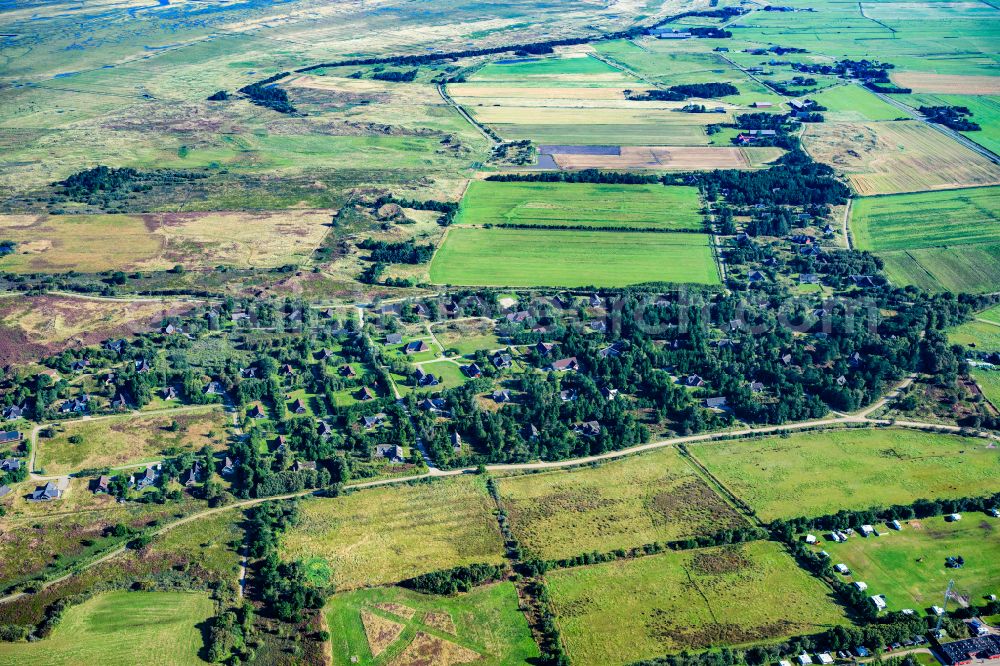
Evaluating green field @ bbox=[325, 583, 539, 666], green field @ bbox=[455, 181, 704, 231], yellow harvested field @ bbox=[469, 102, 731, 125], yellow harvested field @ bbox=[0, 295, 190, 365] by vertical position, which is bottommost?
green field @ bbox=[325, 583, 539, 666]

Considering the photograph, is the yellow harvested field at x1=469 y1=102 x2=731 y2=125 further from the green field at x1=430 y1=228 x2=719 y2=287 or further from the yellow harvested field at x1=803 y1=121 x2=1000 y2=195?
the green field at x1=430 y1=228 x2=719 y2=287

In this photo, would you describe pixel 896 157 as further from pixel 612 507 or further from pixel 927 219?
pixel 612 507

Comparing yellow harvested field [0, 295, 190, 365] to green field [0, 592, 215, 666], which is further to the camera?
yellow harvested field [0, 295, 190, 365]

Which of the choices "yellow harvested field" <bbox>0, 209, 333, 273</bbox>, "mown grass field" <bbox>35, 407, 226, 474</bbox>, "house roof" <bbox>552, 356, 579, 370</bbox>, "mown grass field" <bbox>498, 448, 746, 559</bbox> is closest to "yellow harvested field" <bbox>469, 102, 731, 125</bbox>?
"yellow harvested field" <bbox>0, 209, 333, 273</bbox>

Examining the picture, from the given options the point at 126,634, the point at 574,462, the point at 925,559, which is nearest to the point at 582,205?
the point at 574,462

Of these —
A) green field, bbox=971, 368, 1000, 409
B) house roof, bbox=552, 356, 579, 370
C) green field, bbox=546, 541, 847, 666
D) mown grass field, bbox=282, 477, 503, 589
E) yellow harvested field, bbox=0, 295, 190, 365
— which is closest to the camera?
green field, bbox=546, 541, 847, 666

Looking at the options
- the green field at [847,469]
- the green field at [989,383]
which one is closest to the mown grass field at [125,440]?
the green field at [847,469]

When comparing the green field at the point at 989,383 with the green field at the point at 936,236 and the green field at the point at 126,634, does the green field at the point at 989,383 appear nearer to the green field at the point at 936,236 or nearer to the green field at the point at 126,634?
the green field at the point at 936,236
